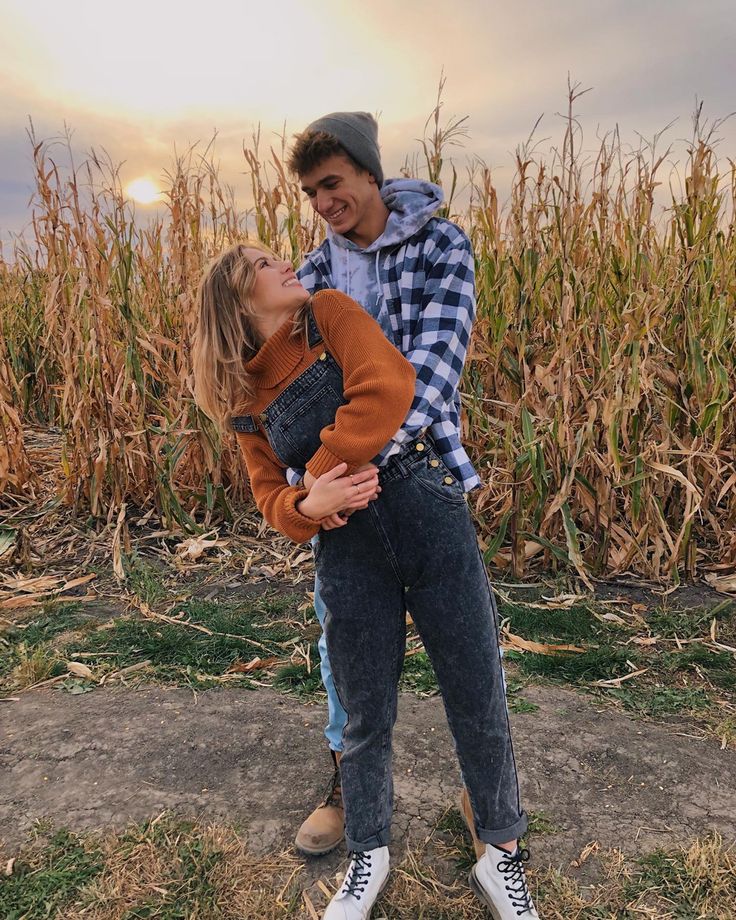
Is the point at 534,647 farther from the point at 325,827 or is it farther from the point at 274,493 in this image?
the point at 274,493

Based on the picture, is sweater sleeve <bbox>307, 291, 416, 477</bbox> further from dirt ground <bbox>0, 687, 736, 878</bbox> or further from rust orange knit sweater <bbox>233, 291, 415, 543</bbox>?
dirt ground <bbox>0, 687, 736, 878</bbox>

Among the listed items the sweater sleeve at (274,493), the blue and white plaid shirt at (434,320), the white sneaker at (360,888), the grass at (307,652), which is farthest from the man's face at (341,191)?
the grass at (307,652)

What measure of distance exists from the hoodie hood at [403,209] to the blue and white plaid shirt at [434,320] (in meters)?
0.03

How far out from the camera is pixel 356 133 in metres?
1.57

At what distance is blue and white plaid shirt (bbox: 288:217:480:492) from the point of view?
1.51 m

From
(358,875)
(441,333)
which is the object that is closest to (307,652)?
(358,875)

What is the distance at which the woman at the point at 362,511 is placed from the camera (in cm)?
144

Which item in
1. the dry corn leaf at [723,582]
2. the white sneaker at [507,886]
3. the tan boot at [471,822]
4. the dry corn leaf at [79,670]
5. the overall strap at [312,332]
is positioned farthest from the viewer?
the dry corn leaf at [723,582]

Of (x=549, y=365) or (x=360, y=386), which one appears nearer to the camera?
(x=360, y=386)

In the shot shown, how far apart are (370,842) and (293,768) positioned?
2.02ft

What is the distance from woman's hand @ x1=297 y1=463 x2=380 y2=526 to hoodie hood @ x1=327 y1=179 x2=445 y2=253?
557 mm

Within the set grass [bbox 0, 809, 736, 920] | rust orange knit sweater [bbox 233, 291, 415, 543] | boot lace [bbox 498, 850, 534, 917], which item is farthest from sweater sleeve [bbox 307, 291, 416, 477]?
grass [bbox 0, 809, 736, 920]

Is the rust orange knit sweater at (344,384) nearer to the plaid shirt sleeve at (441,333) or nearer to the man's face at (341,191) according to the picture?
the plaid shirt sleeve at (441,333)

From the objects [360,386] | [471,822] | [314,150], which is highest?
[314,150]
